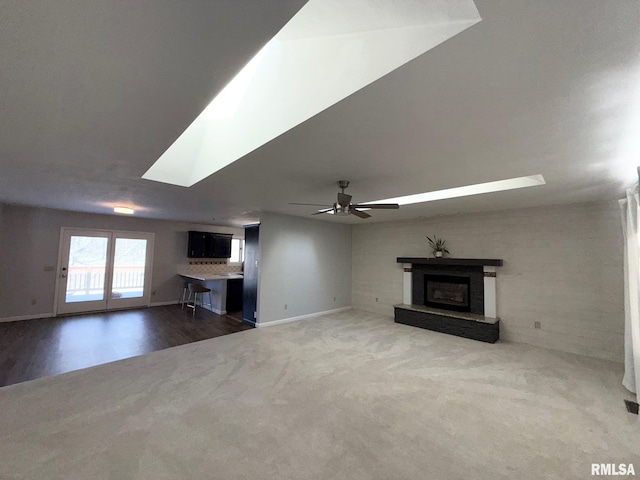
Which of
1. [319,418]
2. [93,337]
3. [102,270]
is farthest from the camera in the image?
[102,270]

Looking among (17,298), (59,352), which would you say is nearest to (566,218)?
(59,352)

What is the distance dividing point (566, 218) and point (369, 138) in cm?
426

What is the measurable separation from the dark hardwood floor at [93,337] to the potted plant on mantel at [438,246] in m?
4.25

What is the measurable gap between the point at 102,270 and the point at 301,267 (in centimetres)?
501

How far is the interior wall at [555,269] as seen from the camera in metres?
3.79

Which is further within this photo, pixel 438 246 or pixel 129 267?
pixel 129 267

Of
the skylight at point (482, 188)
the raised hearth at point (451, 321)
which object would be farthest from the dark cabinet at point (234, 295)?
the skylight at point (482, 188)

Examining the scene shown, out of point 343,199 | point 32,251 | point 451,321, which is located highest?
point 343,199

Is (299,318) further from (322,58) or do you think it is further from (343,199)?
(322,58)

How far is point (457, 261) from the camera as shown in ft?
16.7

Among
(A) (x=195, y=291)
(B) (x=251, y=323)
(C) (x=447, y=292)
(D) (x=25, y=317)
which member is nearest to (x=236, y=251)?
(A) (x=195, y=291)

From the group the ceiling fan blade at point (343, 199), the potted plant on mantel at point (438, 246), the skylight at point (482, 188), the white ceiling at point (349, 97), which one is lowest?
the potted plant on mantel at point (438, 246)

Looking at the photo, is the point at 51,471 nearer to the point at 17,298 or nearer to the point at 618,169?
the point at 618,169

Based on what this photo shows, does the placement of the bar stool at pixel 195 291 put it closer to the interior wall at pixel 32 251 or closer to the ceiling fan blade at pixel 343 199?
the interior wall at pixel 32 251
